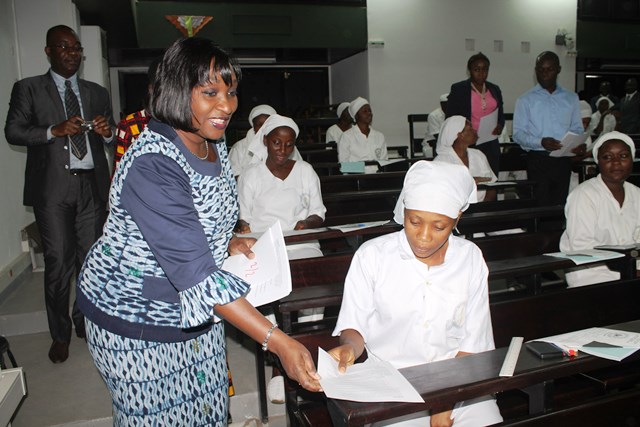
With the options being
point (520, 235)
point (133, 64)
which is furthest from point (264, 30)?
point (520, 235)

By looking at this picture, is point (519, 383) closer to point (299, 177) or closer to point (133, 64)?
point (299, 177)

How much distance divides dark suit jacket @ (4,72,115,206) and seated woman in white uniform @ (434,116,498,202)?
3.02m

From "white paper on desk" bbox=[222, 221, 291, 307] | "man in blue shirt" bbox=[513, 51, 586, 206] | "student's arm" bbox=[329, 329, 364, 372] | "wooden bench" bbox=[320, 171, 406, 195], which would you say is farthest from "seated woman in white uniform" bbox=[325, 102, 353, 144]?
"white paper on desk" bbox=[222, 221, 291, 307]

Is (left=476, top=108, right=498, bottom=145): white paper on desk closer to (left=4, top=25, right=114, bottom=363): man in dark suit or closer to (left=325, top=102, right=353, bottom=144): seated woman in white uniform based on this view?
(left=325, top=102, right=353, bottom=144): seated woman in white uniform

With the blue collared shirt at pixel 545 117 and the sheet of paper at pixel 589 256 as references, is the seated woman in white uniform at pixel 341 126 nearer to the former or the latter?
the blue collared shirt at pixel 545 117

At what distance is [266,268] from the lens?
149 centimetres

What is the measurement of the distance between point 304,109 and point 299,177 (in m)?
6.73

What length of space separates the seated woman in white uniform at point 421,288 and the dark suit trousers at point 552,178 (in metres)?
3.15

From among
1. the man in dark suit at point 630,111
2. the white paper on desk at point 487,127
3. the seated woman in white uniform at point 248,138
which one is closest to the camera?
the white paper on desk at point 487,127

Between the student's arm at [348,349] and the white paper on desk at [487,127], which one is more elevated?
the white paper on desk at [487,127]

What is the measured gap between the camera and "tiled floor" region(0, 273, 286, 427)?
8.48 ft

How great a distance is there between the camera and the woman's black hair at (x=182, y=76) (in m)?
1.25

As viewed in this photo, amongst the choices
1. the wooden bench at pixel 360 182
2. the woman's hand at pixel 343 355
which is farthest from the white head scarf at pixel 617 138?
the woman's hand at pixel 343 355

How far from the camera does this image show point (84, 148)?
3168 millimetres
